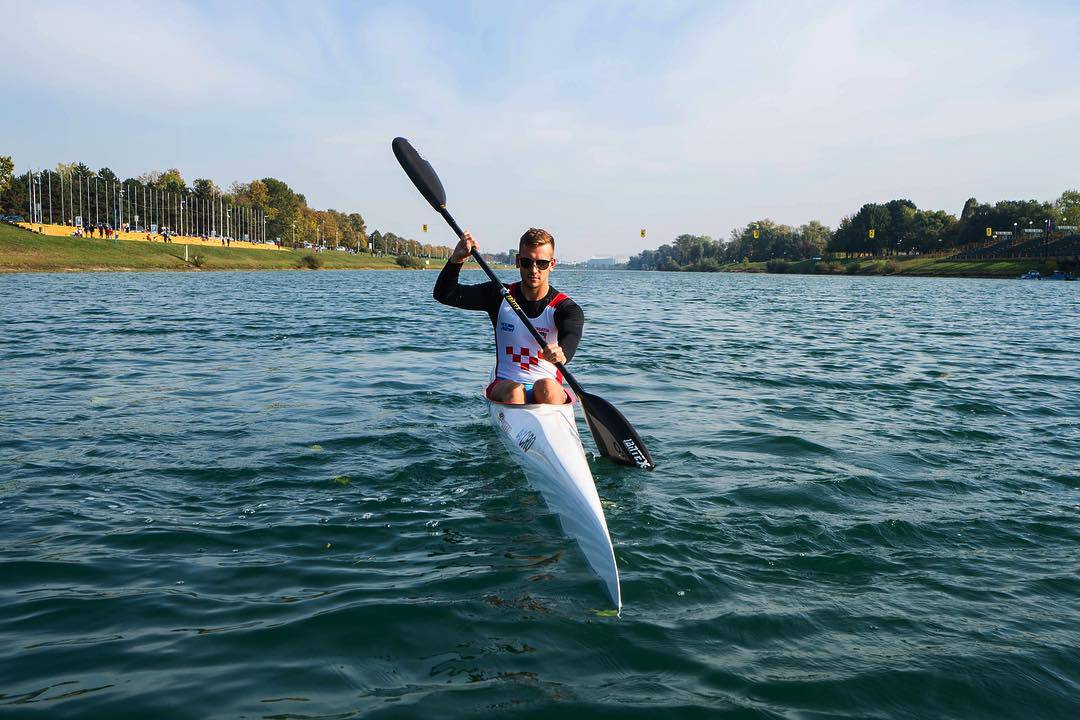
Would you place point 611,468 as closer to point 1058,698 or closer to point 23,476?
point 1058,698

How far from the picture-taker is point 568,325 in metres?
7.20

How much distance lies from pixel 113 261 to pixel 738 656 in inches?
2698

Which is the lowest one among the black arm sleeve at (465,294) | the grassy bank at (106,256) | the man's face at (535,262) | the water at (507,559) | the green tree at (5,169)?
the water at (507,559)

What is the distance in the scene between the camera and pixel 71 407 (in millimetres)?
8820

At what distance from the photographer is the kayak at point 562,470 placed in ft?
14.8

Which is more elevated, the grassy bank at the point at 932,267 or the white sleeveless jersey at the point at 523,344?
the grassy bank at the point at 932,267

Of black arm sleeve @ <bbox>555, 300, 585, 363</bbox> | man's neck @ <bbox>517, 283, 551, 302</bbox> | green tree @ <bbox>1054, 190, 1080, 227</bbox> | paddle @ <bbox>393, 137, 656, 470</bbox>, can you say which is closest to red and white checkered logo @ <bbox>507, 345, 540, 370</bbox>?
paddle @ <bbox>393, 137, 656, 470</bbox>

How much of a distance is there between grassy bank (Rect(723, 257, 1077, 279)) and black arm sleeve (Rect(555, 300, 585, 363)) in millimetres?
106561

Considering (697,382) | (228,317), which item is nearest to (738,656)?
(697,382)

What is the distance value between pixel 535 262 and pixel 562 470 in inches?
99.8

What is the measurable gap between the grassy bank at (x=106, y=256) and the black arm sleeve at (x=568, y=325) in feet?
184

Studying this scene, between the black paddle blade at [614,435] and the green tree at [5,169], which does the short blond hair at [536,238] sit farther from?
the green tree at [5,169]

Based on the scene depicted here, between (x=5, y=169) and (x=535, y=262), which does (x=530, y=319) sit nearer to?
(x=535, y=262)

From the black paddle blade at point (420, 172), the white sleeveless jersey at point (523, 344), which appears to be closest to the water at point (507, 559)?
the white sleeveless jersey at point (523, 344)
